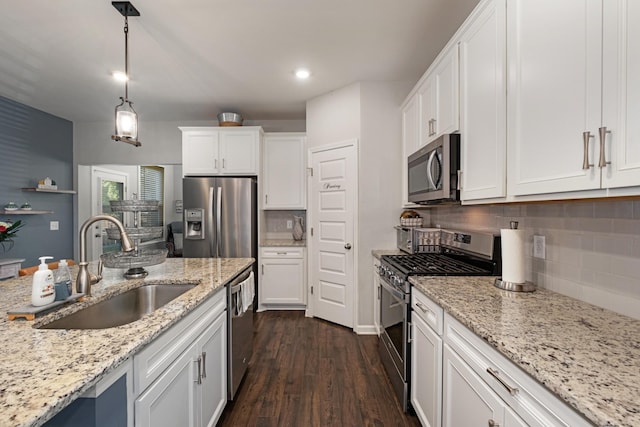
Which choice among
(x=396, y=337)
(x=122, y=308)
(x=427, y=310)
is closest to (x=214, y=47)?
(x=122, y=308)

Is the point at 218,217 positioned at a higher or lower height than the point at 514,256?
higher

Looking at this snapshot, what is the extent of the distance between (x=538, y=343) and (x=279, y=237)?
3.80 metres

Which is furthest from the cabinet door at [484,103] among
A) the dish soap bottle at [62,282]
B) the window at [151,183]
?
the window at [151,183]

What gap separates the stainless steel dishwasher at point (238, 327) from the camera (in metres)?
1.94

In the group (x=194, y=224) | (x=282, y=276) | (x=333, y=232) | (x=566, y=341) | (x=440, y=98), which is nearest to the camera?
(x=566, y=341)

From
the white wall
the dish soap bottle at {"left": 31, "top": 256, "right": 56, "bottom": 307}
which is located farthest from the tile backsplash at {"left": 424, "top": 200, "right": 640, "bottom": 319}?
the dish soap bottle at {"left": 31, "top": 256, "right": 56, "bottom": 307}

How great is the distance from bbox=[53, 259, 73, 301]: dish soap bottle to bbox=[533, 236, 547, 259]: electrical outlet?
2.21 meters

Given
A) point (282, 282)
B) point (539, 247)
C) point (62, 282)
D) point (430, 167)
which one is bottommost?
point (282, 282)

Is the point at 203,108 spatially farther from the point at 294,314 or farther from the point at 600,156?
the point at 600,156

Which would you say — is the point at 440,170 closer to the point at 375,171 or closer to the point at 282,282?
the point at 375,171

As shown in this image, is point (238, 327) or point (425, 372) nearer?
point (425, 372)

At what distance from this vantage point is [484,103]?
5.13 feet

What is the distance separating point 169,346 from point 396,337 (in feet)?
4.87

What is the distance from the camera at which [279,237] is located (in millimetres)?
4504
